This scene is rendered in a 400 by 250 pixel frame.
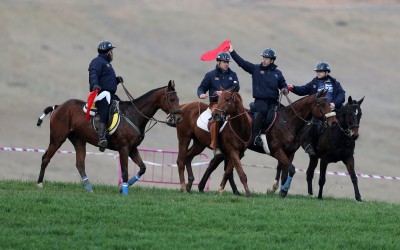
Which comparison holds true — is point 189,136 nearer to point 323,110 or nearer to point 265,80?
point 265,80

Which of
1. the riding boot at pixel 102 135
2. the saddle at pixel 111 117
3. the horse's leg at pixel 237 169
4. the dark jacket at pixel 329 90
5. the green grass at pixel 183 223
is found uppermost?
the dark jacket at pixel 329 90

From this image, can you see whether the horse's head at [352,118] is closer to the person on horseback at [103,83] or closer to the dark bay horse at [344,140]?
the dark bay horse at [344,140]

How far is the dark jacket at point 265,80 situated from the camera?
2645 cm

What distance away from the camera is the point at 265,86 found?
2645 centimetres

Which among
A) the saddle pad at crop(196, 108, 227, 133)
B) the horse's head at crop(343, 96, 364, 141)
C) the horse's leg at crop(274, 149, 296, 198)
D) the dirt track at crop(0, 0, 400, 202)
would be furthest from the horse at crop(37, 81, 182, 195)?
the dirt track at crop(0, 0, 400, 202)

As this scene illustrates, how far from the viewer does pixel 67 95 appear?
1845 inches

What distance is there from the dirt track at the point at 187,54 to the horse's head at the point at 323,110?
1362 centimetres

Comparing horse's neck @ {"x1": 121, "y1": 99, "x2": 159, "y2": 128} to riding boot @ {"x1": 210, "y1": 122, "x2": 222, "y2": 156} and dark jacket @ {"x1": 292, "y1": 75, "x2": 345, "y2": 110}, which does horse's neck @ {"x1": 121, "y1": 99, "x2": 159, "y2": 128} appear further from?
dark jacket @ {"x1": 292, "y1": 75, "x2": 345, "y2": 110}

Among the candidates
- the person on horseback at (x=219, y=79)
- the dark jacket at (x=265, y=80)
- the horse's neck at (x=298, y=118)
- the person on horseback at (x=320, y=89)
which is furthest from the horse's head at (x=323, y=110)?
the person on horseback at (x=219, y=79)

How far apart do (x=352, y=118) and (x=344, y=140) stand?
0.65 metres

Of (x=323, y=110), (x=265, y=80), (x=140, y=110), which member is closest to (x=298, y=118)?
(x=323, y=110)

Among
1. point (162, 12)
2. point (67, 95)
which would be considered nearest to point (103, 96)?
point (67, 95)

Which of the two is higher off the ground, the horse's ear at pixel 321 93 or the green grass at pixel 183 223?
the horse's ear at pixel 321 93

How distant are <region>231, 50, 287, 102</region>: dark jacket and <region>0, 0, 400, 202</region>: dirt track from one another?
13.5m
